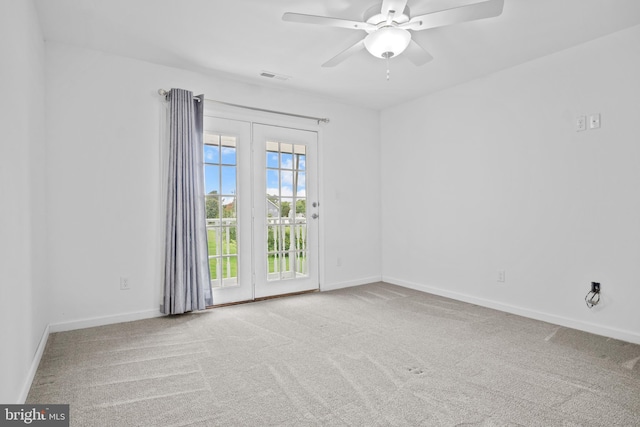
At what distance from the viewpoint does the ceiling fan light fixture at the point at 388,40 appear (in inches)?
97.2

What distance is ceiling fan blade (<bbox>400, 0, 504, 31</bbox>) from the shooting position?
6.72ft

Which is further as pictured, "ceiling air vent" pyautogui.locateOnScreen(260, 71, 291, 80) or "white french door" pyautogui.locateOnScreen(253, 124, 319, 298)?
"white french door" pyautogui.locateOnScreen(253, 124, 319, 298)

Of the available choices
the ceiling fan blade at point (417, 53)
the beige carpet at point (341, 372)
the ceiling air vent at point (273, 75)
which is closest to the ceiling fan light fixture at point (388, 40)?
the ceiling fan blade at point (417, 53)

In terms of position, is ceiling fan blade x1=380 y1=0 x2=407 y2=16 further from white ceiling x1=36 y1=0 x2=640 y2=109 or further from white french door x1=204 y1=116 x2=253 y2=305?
white french door x1=204 y1=116 x2=253 y2=305

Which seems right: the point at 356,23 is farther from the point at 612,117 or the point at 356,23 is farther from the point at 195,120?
the point at 612,117

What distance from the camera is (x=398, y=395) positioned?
200 cm

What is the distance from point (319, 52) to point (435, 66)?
119 centimetres

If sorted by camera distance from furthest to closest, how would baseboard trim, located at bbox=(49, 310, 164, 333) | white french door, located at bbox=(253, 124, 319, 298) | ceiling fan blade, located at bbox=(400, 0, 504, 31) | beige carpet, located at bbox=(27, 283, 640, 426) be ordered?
1. white french door, located at bbox=(253, 124, 319, 298)
2. baseboard trim, located at bbox=(49, 310, 164, 333)
3. ceiling fan blade, located at bbox=(400, 0, 504, 31)
4. beige carpet, located at bbox=(27, 283, 640, 426)

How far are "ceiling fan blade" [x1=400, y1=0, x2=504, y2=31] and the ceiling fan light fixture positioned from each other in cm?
5

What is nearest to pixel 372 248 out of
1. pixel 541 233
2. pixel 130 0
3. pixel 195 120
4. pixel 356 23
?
pixel 541 233

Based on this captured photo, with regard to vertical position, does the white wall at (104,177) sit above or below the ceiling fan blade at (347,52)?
below

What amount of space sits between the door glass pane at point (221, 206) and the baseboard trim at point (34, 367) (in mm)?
1455

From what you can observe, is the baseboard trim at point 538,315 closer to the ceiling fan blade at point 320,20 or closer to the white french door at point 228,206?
the white french door at point 228,206
